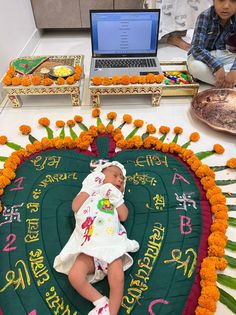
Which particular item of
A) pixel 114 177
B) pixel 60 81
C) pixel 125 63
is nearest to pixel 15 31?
pixel 60 81

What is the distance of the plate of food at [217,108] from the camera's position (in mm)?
1533

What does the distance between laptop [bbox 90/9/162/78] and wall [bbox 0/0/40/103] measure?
70cm

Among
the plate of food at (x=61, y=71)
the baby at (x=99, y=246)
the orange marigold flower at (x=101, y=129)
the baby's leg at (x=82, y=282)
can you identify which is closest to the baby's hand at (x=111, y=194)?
the baby at (x=99, y=246)

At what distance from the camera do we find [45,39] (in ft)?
9.02

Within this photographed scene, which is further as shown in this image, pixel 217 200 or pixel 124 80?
pixel 124 80

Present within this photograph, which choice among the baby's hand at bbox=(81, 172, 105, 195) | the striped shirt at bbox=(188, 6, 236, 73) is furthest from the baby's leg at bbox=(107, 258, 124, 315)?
the striped shirt at bbox=(188, 6, 236, 73)

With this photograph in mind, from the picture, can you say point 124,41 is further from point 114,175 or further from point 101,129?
point 114,175

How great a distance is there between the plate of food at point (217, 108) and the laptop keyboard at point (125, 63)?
41 centimetres

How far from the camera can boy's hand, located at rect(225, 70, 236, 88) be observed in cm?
170

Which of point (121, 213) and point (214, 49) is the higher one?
point (214, 49)

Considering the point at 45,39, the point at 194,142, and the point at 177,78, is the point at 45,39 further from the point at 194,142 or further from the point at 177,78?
the point at 194,142

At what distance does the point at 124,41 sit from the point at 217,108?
0.77m

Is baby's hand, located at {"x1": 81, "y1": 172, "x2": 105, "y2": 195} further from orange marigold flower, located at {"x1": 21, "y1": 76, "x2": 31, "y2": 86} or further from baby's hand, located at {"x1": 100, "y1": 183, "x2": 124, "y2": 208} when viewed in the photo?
orange marigold flower, located at {"x1": 21, "y1": 76, "x2": 31, "y2": 86}

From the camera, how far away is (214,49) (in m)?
1.88
